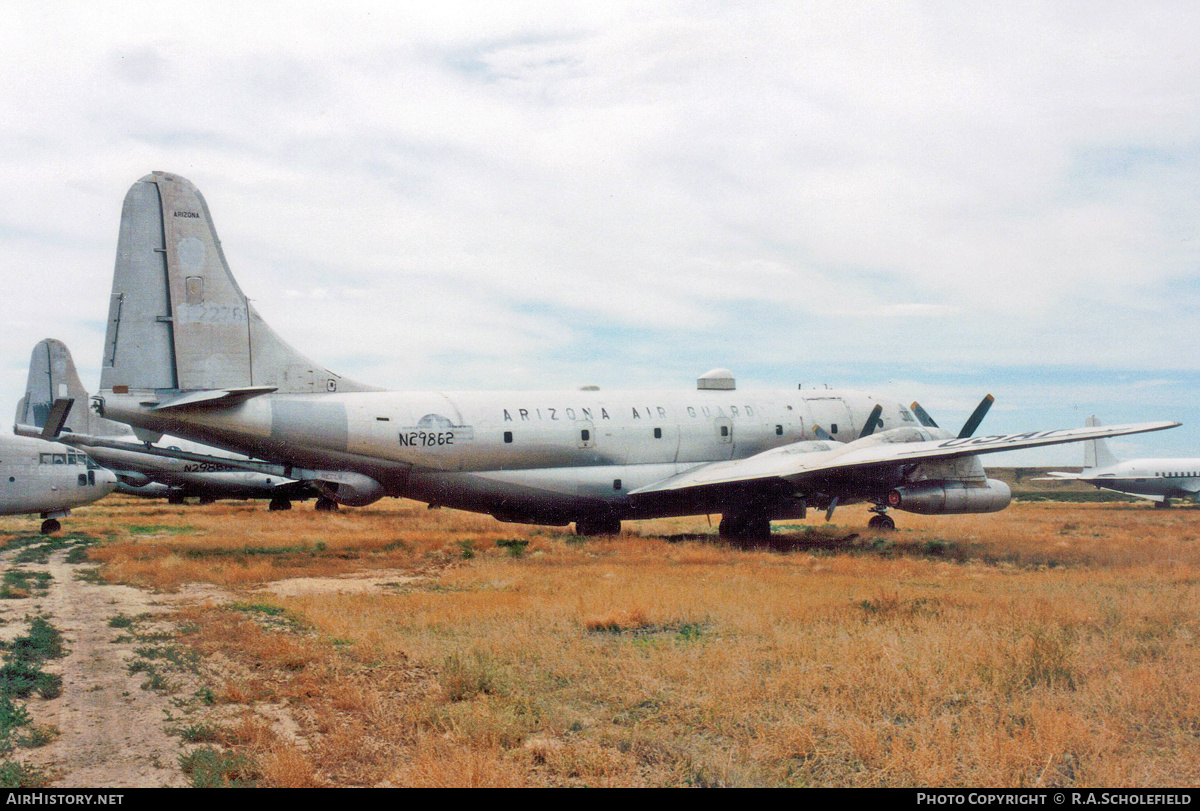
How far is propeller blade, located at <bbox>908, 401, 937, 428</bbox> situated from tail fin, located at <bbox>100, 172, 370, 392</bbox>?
2027 cm

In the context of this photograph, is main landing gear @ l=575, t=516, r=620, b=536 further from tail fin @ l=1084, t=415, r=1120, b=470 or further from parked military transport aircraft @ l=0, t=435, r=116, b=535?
tail fin @ l=1084, t=415, r=1120, b=470

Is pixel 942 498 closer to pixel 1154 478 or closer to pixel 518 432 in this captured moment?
pixel 518 432

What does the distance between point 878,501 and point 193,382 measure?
18091 millimetres

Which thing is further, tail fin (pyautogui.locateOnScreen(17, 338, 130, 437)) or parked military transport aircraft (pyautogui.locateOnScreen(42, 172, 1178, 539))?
tail fin (pyautogui.locateOnScreen(17, 338, 130, 437))

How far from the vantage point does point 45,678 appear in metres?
8.84

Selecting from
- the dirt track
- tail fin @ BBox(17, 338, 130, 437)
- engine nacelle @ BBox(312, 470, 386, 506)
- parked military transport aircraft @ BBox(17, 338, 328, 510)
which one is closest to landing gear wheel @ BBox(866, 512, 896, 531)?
engine nacelle @ BBox(312, 470, 386, 506)

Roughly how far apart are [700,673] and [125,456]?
40.3m

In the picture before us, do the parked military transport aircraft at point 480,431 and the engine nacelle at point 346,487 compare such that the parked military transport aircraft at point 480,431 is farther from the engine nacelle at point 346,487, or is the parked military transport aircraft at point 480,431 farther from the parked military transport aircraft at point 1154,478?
the parked military transport aircraft at point 1154,478

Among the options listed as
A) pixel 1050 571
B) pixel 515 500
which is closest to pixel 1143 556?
pixel 1050 571

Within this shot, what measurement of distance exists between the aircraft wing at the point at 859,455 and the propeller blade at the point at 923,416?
17.2 ft

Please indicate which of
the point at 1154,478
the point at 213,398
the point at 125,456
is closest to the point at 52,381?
the point at 125,456

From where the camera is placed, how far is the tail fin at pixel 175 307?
703 inches

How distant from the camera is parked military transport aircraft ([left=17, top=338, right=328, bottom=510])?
36.9 m

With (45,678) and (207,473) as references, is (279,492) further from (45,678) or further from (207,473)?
(45,678)
